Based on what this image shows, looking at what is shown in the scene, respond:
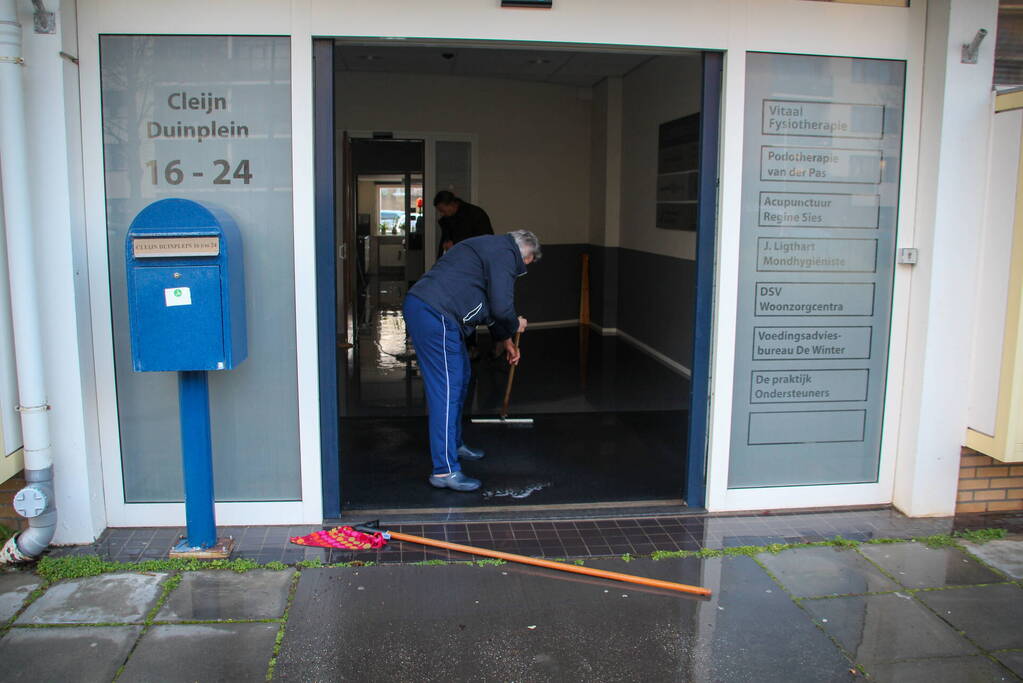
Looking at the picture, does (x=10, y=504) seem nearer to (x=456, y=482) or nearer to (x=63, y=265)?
(x=63, y=265)

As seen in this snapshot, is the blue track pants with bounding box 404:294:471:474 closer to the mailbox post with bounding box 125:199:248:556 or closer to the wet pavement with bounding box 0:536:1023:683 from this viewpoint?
the wet pavement with bounding box 0:536:1023:683

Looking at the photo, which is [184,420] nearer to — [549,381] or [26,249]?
[26,249]

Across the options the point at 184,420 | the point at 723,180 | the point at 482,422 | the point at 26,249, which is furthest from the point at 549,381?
the point at 26,249

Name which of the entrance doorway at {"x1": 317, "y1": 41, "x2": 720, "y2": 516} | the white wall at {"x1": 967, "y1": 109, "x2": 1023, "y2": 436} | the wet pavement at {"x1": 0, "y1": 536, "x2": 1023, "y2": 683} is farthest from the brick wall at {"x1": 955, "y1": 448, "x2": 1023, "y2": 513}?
the entrance doorway at {"x1": 317, "y1": 41, "x2": 720, "y2": 516}

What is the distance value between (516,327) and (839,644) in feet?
7.97

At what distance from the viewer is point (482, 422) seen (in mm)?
6375

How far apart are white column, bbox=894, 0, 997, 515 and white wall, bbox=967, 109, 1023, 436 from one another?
0.14 feet

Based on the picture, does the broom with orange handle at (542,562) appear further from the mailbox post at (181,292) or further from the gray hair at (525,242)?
the gray hair at (525,242)

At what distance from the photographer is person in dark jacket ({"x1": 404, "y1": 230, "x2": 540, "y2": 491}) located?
4.77 m

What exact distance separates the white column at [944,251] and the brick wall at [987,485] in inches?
3.3

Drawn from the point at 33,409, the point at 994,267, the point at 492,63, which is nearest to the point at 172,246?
the point at 33,409

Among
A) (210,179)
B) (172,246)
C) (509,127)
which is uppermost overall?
(509,127)

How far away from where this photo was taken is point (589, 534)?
4336mm

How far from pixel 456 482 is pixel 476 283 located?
1147mm
